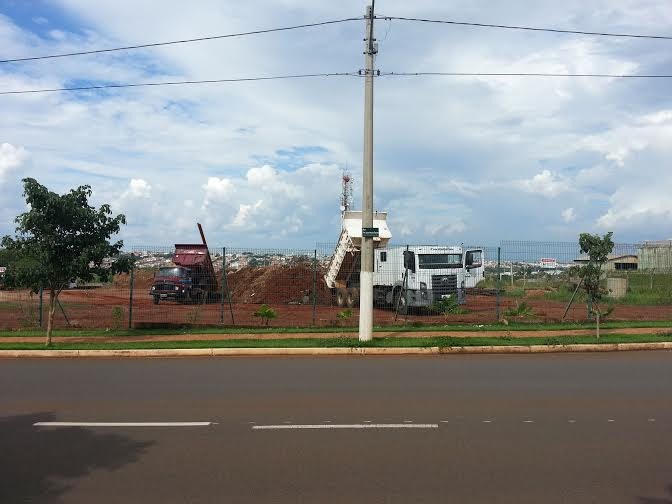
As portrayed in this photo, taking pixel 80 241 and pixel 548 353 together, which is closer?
pixel 548 353

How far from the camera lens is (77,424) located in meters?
7.46

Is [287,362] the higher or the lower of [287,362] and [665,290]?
the lower

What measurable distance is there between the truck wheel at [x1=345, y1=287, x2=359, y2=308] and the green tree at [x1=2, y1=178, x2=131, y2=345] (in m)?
12.2

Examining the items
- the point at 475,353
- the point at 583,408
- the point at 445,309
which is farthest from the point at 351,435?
the point at 445,309

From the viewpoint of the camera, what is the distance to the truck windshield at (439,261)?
81.1 feet

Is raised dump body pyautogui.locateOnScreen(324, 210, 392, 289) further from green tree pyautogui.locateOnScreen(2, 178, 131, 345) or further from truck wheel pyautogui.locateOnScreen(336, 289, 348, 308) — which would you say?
green tree pyautogui.locateOnScreen(2, 178, 131, 345)

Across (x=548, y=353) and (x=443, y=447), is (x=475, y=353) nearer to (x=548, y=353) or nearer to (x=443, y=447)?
(x=548, y=353)

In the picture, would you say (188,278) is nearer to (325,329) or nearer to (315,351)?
(325,329)

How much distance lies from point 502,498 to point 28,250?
13.5 m

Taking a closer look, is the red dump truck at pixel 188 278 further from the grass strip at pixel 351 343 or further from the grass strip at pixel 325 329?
the grass strip at pixel 351 343

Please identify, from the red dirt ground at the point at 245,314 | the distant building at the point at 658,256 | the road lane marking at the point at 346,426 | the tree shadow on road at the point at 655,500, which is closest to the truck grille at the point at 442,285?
the red dirt ground at the point at 245,314

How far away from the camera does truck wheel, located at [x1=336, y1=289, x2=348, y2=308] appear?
26.8 metres

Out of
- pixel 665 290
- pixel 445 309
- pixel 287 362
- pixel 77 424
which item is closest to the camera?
pixel 77 424

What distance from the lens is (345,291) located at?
2683 cm
